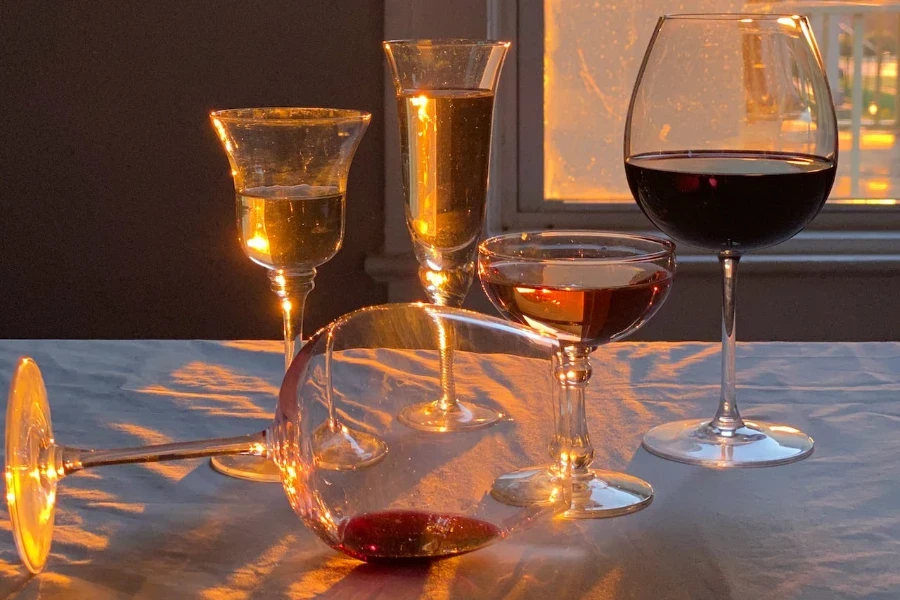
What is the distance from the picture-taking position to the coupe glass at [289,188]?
2.68 feet

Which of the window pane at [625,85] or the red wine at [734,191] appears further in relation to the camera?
the window pane at [625,85]

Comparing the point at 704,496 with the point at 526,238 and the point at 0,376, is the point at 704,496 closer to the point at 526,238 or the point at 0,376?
the point at 526,238

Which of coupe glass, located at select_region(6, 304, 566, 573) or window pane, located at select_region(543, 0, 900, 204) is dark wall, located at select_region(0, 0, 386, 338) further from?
coupe glass, located at select_region(6, 304, 566, 573)

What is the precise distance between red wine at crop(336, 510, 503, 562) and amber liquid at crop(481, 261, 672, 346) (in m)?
0.15

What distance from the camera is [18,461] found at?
2.16 ft

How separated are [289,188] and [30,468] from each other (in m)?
0.29

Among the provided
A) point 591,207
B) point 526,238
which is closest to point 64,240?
point 591,207

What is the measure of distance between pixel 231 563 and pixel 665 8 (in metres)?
1.77

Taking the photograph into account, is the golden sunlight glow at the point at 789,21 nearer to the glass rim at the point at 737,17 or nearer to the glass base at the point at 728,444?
the glass rim at the point at 737,17

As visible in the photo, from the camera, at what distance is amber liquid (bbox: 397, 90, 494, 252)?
917 millimetres

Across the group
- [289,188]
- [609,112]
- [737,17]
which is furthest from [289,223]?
[609,112]

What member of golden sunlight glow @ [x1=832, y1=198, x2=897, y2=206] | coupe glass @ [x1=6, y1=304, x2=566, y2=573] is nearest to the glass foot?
coupe glass @ [x1=6, y1=304, x2=566, y2=573]

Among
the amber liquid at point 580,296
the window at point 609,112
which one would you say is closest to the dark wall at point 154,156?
the window at point 609,112

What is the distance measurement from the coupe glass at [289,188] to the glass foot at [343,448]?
0.17 meters
